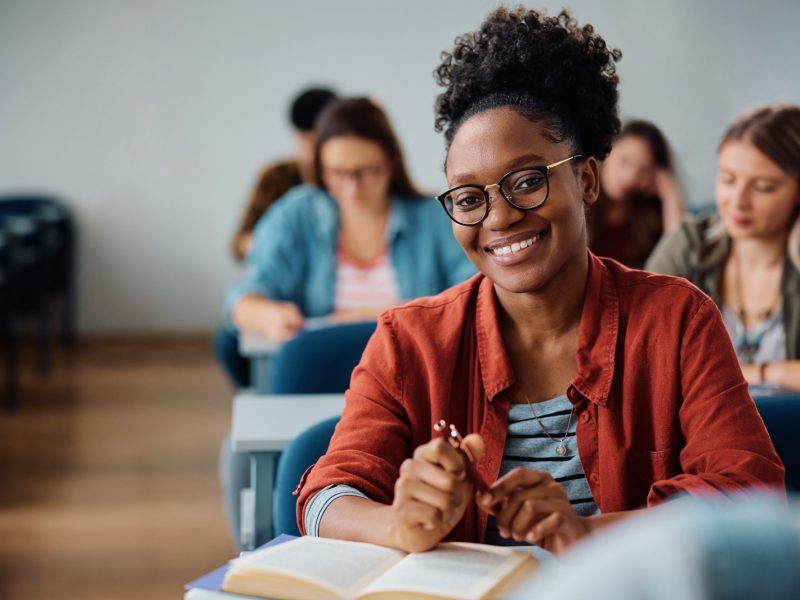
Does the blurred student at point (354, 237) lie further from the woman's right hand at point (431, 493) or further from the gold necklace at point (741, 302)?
the woman's right hand at point (431, 493)

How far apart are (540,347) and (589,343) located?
0.08m

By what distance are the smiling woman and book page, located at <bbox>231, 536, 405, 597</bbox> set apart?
0.27ft

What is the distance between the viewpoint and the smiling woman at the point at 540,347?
1404 millimetres

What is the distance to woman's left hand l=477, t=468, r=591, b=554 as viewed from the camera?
120 cm

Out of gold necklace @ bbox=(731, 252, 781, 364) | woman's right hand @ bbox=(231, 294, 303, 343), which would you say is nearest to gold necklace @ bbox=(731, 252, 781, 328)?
gold necklace @ bbox=(731, 252, 781, 364)

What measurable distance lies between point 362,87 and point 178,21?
1230 millimetres

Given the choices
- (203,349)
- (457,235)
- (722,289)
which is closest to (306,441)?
(457,235)

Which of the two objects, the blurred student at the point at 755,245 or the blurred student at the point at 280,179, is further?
the blurred student at the point at 280,179

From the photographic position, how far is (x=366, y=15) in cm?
722

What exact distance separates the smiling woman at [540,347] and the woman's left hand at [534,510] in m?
0.15

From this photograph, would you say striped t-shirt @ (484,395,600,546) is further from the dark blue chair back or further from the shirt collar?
the dark blue chair back

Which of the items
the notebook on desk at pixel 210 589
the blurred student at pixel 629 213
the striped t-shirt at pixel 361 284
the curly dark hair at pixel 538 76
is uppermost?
the curly dark hair at pixel 538 76

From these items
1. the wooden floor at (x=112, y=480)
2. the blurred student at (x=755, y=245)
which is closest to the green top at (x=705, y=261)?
the blurred student at (x=755, y=245)

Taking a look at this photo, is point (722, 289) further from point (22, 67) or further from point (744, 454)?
point (22, 67)
